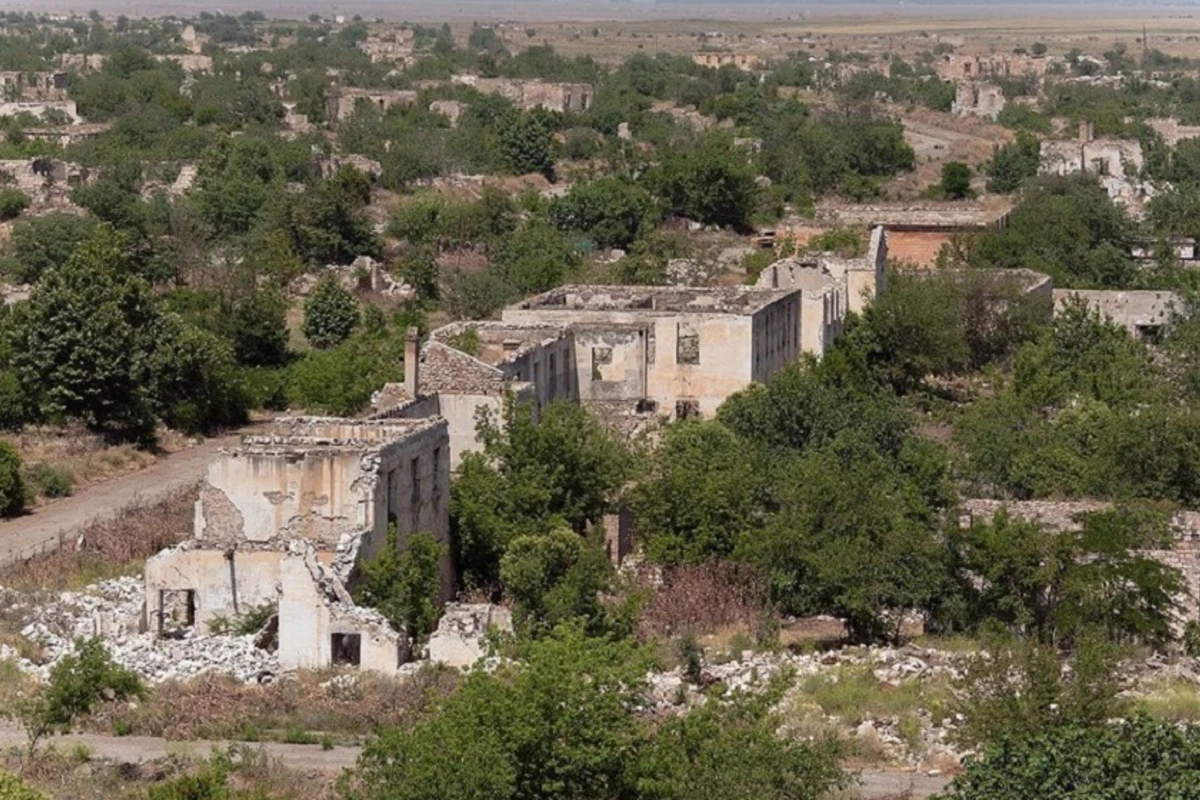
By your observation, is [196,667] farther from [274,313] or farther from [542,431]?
[274,313]

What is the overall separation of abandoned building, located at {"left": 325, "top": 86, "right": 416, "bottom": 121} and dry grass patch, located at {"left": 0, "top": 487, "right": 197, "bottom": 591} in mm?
55172

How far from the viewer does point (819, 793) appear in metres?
19.4

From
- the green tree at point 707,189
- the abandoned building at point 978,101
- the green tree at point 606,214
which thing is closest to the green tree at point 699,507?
the green tree at point 606,214

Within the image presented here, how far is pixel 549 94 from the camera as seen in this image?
97188mm

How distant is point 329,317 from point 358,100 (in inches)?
1680

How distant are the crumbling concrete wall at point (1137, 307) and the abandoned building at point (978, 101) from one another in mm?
50578

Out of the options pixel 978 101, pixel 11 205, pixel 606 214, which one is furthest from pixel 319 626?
pixel 978 101

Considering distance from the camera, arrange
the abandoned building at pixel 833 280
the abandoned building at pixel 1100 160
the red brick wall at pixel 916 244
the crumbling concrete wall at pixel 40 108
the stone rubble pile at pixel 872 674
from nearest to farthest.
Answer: the stone rubble pile at pixel 872 674 → the abandoned building at pixel 833 280 → the red brick wall at pixel 916 244 → the abandoned building at pixel 1100 160 → the crumbling concrete wall at pixel 40 108

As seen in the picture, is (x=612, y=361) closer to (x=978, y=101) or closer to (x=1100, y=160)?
(x=1100, y=160)

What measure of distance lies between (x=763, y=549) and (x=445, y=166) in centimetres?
4578

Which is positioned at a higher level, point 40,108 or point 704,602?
point 40,108

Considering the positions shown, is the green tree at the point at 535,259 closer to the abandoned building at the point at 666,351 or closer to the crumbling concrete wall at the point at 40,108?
the abandoned building at the point at 666,351

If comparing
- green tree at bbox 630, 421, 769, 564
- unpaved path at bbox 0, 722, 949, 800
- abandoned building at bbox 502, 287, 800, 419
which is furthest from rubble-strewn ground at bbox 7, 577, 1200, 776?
abandoned building at bbox 502, 287, 800, 419

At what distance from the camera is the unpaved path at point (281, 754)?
70.0 feet
